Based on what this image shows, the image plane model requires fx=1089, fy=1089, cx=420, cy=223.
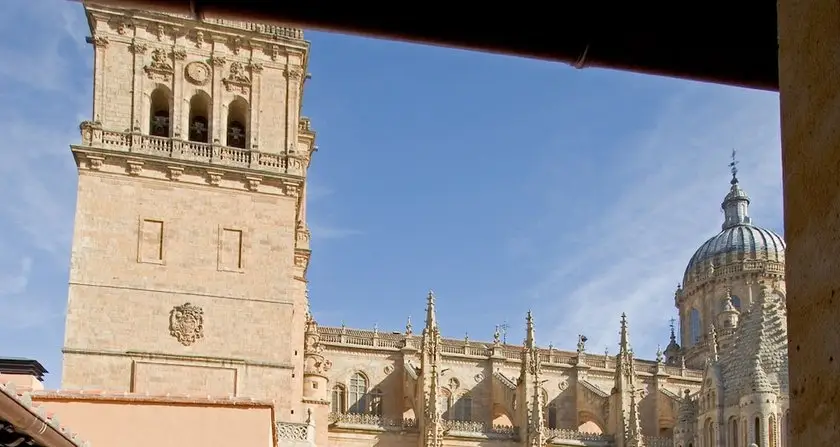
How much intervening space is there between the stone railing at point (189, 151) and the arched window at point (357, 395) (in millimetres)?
20769

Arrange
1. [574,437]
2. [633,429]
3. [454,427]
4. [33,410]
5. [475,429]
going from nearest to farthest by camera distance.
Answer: [33,410]
[454,427]
[475,429]
[633,429]
[574,437]

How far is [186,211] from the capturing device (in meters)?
27.5

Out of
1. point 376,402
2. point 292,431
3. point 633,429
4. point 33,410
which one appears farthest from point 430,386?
point 33,410

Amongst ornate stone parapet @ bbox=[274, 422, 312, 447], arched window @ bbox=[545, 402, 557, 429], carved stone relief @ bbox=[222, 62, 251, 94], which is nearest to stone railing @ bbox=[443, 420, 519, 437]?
arched window @ bbox=[545, 402, 557, 429]

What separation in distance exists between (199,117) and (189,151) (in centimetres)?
180

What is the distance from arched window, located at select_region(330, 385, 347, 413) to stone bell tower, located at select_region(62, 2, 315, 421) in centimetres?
1983

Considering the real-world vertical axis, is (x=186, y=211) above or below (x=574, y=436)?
above

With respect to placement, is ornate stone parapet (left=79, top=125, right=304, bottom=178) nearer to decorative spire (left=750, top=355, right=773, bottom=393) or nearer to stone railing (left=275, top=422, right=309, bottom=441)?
stone railing (left=275, top=422, right=309, bottom=441)

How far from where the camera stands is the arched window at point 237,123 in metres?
29.0

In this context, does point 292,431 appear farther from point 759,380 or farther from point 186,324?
point 759,380

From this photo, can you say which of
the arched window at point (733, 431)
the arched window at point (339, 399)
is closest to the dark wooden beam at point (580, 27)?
the arched window at point (733, 431)

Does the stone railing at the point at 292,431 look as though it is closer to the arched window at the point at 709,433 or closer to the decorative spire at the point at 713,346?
the arched window at the point at 709,433

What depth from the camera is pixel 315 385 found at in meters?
34.6

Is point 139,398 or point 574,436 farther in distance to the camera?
point 574,436
